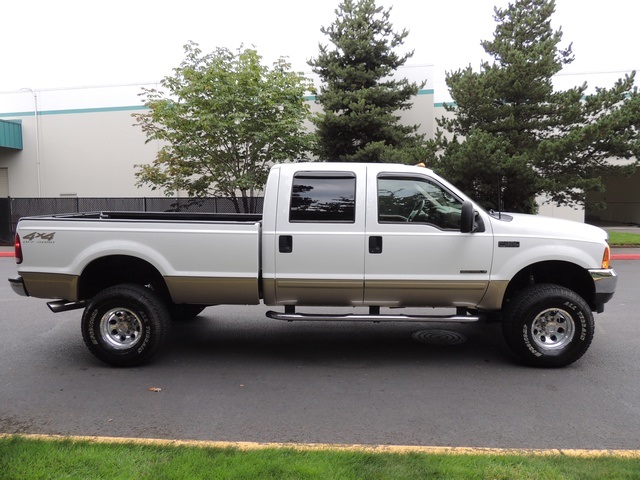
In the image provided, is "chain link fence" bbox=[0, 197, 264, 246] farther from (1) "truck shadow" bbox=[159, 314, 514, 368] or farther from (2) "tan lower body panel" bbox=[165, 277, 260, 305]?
(2) "tan lower body panel" bbox=[165, 277, 260, 305]

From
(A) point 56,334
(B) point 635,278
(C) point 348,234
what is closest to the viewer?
(C) point 348,234

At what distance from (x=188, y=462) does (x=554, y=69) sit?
52.8 ft

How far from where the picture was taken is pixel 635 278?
11398mm

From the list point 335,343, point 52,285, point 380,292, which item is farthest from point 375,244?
point 52,285

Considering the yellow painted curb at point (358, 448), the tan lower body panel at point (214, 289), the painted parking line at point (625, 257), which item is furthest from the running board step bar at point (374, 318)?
the painted parking line at point (625, 257)

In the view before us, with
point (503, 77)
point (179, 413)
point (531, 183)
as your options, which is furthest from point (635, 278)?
point (179, 413)

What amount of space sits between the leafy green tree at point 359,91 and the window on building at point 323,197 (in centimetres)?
1301

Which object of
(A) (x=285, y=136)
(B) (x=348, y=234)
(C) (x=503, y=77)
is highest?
(C) (x=503, y=77)

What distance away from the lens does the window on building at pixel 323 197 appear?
536 cm

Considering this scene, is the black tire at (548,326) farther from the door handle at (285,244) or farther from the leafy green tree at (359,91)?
the leafy green tree at (359,91)

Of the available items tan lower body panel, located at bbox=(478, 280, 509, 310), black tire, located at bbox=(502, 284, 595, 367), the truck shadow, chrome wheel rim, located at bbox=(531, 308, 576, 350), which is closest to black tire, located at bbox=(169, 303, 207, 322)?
the truck shadow

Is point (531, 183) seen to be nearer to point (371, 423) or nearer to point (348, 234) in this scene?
point (348, 234)

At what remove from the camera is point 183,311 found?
7.07 metres

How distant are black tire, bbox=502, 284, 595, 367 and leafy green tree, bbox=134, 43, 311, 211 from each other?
11.6 m
